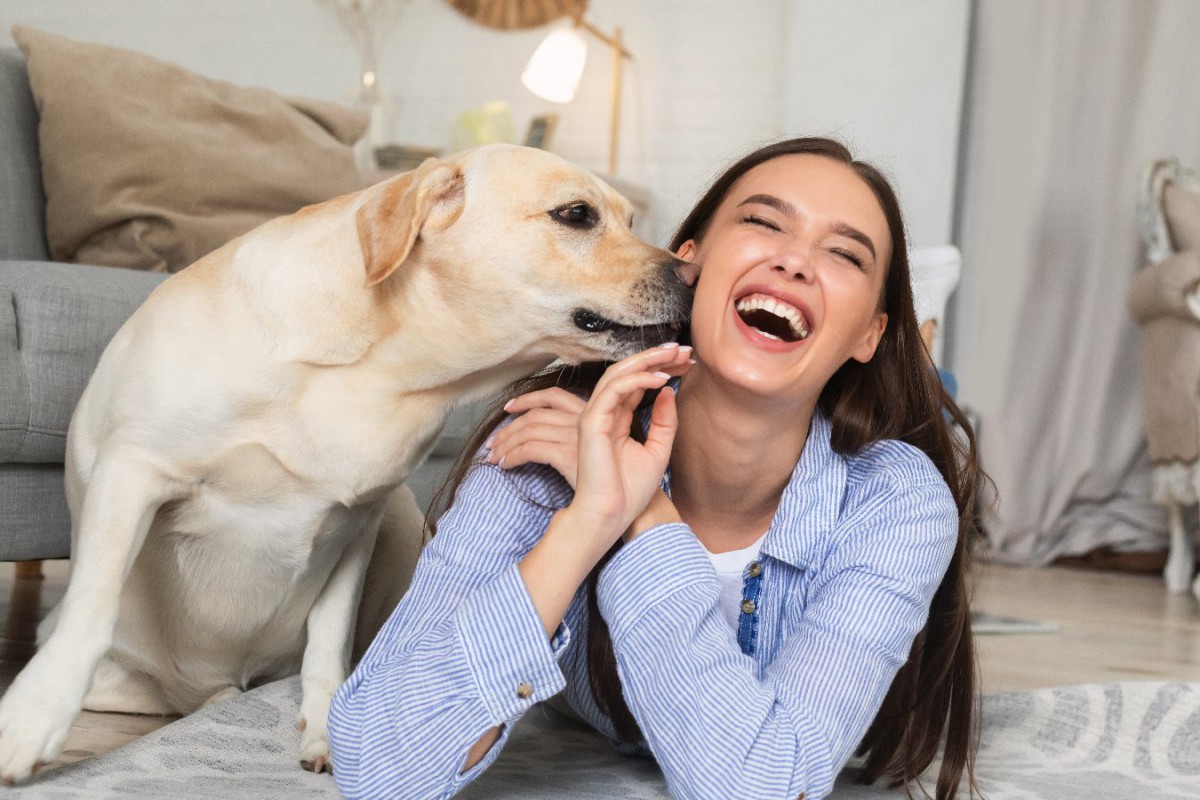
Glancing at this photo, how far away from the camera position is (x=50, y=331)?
1.63 metres

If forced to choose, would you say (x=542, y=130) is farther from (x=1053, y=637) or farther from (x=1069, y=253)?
(x=1053, y=637)

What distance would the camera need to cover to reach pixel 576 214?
132 centimetres

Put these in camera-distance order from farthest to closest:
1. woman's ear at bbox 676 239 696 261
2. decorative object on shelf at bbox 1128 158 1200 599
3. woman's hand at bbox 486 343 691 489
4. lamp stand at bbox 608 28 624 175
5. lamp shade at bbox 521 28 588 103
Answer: lamp stand at bbox 608 28 624 175, lamp shade at bbox 521 28 588 103, decorative object on shelf at bbox 1128 158 1200 599, woman's ear at bbox 676 239 696 261, woman's hand at bbox 486 343 691 489

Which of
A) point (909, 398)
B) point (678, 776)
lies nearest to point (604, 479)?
point (678, 776)

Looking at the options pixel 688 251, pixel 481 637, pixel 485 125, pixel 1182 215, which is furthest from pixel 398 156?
pixel 481 637

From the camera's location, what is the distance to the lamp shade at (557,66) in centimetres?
416

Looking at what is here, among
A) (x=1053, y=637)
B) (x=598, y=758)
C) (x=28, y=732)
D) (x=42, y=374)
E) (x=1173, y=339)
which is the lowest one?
(x=1053, y=637)

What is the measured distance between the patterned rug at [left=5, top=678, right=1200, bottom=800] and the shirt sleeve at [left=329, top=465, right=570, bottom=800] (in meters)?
0.15

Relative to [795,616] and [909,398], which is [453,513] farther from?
[909,398]

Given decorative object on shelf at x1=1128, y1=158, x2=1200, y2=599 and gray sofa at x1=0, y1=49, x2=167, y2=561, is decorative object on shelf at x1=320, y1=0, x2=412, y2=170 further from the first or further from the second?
gray sofa at x1=0, y1=49, x2=167, y2=561

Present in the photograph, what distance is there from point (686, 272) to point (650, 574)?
35cm

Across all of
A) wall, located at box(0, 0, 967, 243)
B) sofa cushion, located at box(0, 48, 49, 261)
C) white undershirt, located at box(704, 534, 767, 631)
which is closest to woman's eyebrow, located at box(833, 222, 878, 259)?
white undershirt, located at box(704, 534, 767, 631)

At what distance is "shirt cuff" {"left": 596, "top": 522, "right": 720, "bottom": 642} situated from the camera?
1.08 m

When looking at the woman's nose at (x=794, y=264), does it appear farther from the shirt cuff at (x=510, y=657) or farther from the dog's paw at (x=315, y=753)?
the dog's paw at (x=315, y=753)
